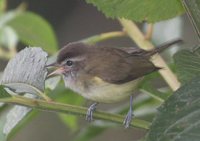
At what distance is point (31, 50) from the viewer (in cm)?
157

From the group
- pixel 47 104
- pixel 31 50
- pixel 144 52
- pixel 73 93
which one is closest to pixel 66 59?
pixel 73 93

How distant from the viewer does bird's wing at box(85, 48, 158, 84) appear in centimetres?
227

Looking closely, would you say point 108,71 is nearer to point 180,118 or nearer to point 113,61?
point 113,61

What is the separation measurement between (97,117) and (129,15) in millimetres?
301

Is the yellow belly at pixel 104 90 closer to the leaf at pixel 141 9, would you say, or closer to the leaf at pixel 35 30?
the leaf at pixel 35 30

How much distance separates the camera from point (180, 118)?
1.12 metres

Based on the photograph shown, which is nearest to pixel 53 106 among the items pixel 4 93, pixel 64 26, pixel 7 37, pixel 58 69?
pixel 4 93

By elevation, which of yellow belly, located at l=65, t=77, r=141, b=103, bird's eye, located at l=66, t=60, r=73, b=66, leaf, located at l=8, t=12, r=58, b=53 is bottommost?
yellow belly, located at l=65, t=77, r=141, b=103

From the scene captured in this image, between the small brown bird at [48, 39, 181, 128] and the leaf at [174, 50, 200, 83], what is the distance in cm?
66

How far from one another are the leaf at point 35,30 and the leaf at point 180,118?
1377mm

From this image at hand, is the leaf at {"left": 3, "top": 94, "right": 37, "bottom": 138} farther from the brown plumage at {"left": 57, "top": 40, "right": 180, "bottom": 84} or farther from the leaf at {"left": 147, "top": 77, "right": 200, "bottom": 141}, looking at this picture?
the brown plumage at {"left": 57, "top": 40, "right": 180, "bottom": 84}

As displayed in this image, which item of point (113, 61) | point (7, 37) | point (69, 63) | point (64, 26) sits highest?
point (64, 26)

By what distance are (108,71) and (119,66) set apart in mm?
48

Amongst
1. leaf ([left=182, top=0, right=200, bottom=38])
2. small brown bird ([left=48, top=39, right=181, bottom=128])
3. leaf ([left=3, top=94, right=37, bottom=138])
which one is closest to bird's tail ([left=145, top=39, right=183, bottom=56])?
small brown bird ([left=48, top=39, right=181, bottom=128])
